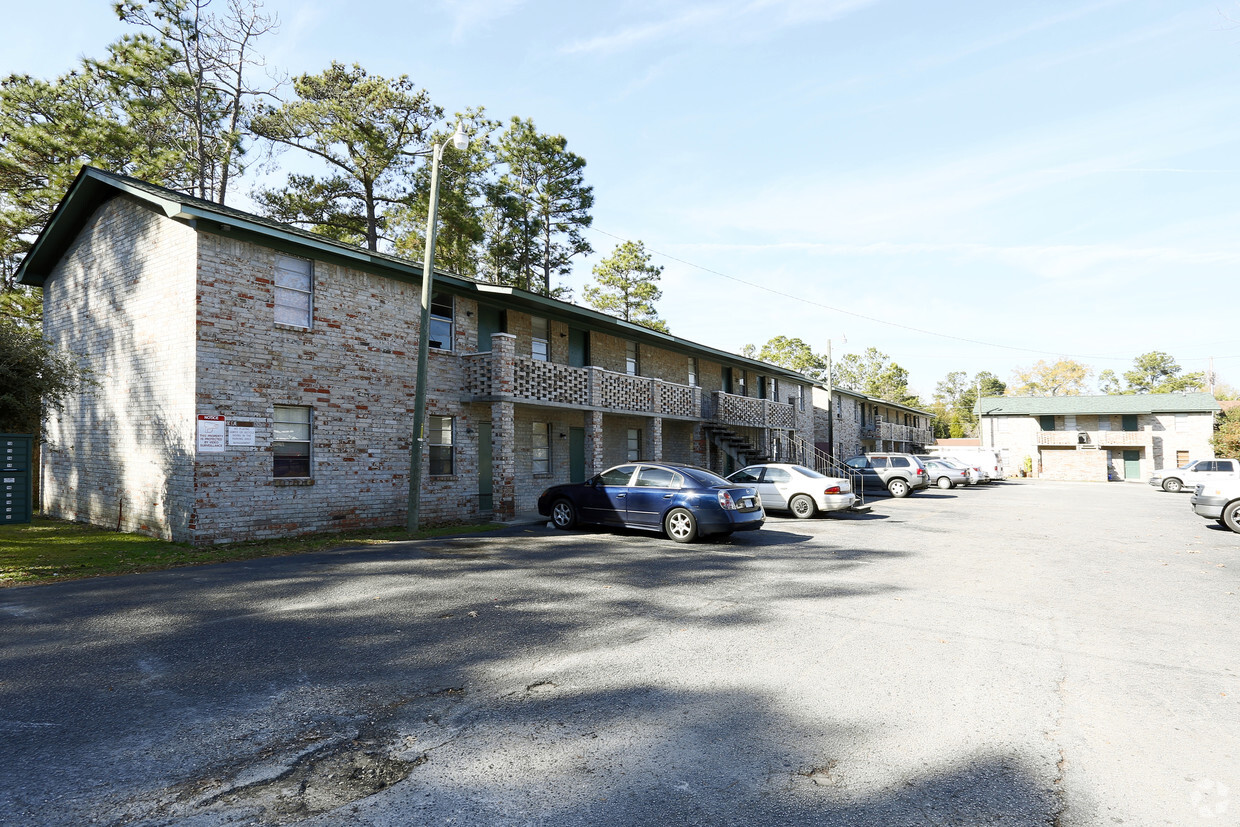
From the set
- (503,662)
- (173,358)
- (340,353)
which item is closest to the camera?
(503,662)

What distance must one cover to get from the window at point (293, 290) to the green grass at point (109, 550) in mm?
4544

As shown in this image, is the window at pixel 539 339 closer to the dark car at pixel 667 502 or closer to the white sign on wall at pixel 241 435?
the dark car at pixel 667 502

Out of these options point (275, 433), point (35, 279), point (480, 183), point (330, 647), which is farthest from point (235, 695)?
point (480, 183)

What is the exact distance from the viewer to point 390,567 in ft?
32.6

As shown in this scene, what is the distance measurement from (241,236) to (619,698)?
486 inches

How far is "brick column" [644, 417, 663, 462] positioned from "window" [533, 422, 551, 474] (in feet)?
11.5

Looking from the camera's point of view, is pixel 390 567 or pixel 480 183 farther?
pixel 480 183

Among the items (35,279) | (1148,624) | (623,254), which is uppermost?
(623,254)

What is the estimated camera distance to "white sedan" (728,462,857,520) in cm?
1800

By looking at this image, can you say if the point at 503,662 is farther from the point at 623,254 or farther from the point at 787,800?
the point at 623,254

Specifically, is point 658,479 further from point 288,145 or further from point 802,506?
point 288,145

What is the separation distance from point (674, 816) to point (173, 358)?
1347 cm

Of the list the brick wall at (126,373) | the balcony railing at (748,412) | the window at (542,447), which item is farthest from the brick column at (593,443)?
the brick wall at (126,373)

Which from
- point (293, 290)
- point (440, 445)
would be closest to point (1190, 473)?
point (440, 445)
